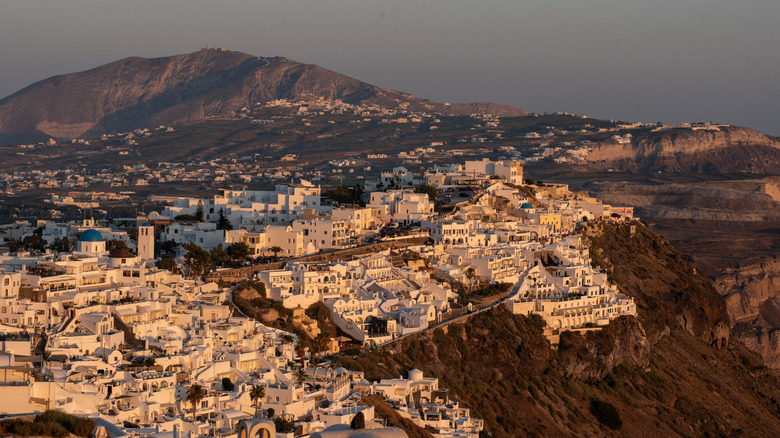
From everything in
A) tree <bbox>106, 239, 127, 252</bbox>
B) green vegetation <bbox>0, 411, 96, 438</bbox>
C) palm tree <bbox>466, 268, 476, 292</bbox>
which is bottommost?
palm tree <bbox>466, 268, 476, 292</bbox>

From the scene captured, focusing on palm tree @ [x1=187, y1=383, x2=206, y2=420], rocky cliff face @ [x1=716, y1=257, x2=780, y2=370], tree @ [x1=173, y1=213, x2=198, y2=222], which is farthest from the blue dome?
rocky cliff face @ [x1=716, y1=257, x2=780, y2=370]

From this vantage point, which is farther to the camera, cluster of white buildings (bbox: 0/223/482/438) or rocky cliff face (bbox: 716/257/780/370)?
rocky cliff face (bbox: 716/257/780/370)

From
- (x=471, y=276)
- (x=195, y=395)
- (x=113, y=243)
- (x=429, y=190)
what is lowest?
(x=195, y=395)

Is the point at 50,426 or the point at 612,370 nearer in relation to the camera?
the point at 50,426

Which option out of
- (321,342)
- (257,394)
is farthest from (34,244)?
(257,394)

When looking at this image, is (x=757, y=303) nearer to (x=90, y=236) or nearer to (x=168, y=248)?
(x=168, y=248)

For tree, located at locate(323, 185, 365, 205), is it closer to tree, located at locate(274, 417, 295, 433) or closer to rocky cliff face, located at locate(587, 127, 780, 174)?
tree, located at locate(274, 417, 295, 433)

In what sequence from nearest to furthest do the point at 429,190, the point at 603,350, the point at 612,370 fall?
1. the point at 603,350
2. the point at 612,370
3. the point at 429,190

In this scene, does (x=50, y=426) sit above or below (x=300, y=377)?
above
